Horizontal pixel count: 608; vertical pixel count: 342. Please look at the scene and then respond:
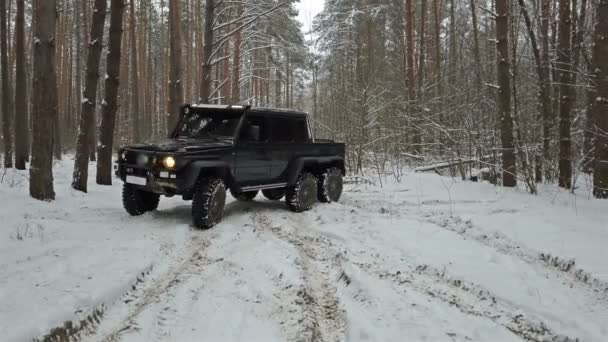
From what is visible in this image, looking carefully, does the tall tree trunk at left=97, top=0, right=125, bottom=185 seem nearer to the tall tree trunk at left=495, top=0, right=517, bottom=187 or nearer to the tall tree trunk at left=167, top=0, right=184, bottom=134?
the tall tree trunk at left=167, top=0, right=184, bottom=134

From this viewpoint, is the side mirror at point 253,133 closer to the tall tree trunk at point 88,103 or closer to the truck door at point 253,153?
the truck door at point 253,153

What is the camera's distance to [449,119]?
13.3 metres

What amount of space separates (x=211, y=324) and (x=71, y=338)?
3.16 ft

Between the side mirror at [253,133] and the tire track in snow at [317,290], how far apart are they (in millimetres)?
1626

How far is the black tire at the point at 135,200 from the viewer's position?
6.92 metres

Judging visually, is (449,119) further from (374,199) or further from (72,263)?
(72,263)

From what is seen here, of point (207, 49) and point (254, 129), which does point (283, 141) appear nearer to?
point (254, 129)

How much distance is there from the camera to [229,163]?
6.79 meters

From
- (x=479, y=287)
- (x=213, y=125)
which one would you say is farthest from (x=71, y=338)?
(x=213, y=125)

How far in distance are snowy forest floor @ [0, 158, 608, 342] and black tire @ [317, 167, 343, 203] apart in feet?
4.08

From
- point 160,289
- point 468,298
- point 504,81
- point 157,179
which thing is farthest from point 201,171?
point 504,81

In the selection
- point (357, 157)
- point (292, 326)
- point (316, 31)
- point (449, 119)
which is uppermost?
point (316, 31)

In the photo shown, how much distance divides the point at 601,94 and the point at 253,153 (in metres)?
6.05

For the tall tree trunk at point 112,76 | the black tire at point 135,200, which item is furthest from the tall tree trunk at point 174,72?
the black tire at point 135,200
